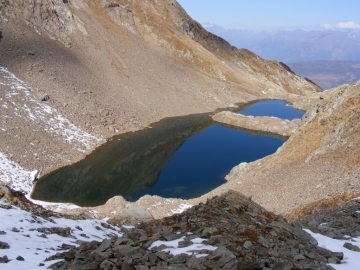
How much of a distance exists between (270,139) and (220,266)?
52.3 metres

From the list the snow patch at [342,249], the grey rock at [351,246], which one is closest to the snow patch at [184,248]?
the snow patch at [342,249]

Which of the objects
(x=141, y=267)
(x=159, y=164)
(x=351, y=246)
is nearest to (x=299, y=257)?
(x=351, y=246)

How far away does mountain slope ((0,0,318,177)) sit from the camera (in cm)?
4415

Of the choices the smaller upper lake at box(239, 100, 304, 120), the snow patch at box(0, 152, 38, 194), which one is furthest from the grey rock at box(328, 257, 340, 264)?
the smaller upper lake at box(239, 100, 304, 120)

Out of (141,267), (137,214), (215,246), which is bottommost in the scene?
(137,214)

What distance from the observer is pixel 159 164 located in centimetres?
4359

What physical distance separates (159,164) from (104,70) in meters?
28.9

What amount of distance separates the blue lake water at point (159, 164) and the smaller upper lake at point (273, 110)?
18548 mm

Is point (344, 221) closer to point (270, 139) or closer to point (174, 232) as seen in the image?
point (174, 232)

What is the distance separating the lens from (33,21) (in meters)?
59.6

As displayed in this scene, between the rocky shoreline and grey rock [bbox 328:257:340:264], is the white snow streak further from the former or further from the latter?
grey rock [bbox 328:257:340:264]

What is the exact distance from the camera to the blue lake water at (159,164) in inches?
1368

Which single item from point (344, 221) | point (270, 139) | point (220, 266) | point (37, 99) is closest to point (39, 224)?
point (220, 266)

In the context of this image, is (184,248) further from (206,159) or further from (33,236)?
(206,159)
